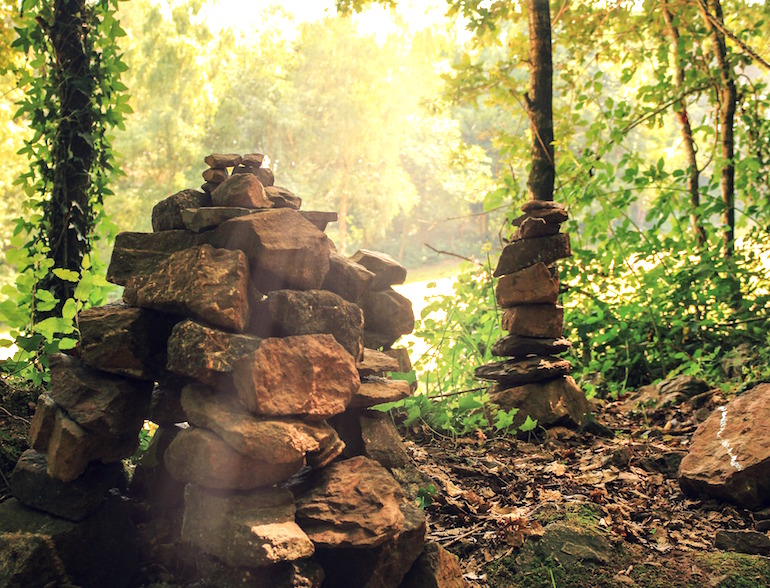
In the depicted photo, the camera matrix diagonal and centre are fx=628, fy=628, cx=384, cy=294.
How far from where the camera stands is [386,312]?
16.4 feet

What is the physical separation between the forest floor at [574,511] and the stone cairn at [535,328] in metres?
0.32

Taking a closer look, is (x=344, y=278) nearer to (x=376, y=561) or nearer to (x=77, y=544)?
(x=376, y=561)

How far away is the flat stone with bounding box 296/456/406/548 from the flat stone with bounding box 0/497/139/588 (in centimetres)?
94

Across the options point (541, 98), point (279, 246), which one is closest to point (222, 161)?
point (279, 246)

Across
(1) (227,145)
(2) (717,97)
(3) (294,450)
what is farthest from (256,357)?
(1) (227,145)

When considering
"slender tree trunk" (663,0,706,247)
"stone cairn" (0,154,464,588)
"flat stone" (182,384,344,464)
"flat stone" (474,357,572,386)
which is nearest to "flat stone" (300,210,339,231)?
"stone cairn" (0,154,464,588)

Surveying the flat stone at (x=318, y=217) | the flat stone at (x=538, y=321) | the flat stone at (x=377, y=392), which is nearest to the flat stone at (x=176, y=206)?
the flat stone at (x=318, y=217)

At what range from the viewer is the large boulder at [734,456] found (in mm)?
3393

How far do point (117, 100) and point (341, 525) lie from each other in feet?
11.6

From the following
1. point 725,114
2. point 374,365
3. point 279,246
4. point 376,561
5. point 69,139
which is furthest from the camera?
point 725,114

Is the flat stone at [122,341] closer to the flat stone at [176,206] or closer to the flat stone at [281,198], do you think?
the flat stone at [176,206]

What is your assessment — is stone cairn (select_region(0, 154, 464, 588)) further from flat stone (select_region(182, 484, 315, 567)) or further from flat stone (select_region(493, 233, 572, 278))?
flat stone (select_region(493, 233, 572, 278))

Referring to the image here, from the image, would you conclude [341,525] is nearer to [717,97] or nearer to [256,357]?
[256,357]

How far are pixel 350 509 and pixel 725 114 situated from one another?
7.09 metres
